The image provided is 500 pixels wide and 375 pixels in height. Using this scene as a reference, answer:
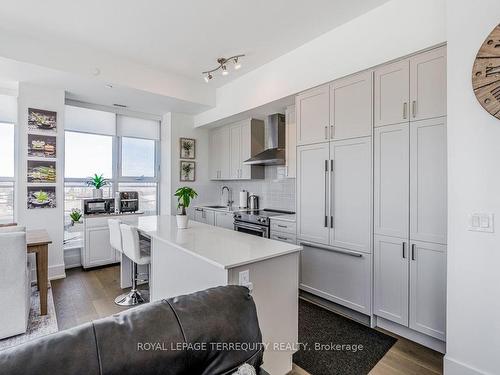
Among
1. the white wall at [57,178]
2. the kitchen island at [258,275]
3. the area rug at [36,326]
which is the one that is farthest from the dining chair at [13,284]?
the white wall at [57,178]

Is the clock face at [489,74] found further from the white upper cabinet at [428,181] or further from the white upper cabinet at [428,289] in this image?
the white upper cabinet at [428,289]

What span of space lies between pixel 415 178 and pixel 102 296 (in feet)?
11.5

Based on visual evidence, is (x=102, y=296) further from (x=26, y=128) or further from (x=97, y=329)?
(x=97, y=329)

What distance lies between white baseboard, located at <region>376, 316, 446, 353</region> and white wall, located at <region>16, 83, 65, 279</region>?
4101mm

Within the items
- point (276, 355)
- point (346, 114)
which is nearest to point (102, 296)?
point (276, 355)

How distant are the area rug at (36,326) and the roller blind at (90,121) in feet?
8.55

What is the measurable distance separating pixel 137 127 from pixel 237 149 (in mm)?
1904

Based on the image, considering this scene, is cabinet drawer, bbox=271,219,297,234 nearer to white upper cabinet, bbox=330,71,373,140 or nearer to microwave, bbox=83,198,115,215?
white upper cabinet, bbox=330,71,373,140

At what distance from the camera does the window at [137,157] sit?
4996 mm

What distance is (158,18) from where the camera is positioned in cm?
278

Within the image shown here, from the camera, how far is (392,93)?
Answer: 8.02 feet

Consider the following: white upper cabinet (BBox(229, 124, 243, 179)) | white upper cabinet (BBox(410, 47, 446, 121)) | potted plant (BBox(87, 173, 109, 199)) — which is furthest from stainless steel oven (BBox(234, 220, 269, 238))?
potted plant (BBox(87, 173, 109, 199))

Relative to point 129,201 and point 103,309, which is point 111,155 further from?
point 103,309

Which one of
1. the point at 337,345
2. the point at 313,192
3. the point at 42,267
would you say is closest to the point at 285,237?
the point at 313,192
